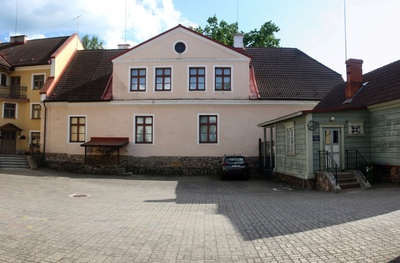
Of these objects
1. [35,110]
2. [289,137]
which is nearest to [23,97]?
[35,110]

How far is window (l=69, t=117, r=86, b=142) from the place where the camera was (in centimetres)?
2678

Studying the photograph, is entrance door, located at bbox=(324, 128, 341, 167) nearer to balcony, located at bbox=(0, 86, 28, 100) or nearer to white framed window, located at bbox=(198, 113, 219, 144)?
white framed window, located at bbox=(198, 113, 219, 144)

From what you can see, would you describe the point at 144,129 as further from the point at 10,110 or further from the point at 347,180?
the point at 347,180

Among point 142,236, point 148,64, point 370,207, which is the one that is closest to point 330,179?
point 370,207

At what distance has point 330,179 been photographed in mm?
14391

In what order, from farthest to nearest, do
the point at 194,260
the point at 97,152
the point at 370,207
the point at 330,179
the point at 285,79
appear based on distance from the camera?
the point at 285,79, the point at 97,152, the point at 330,179, the point at 370,207, the point at 194,260

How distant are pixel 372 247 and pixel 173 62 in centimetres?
2202

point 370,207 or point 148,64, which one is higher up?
point 148,64

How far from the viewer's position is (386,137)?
15.4m

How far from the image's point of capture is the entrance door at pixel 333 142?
16.0 m

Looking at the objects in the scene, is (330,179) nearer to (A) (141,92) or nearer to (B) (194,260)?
(B) (194,260)

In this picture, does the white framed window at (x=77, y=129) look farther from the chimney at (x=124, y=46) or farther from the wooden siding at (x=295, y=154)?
the wooden siding at (x=295, y=154)

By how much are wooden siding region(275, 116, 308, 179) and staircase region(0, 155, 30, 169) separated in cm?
1873

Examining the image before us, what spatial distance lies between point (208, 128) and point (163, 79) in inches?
203
